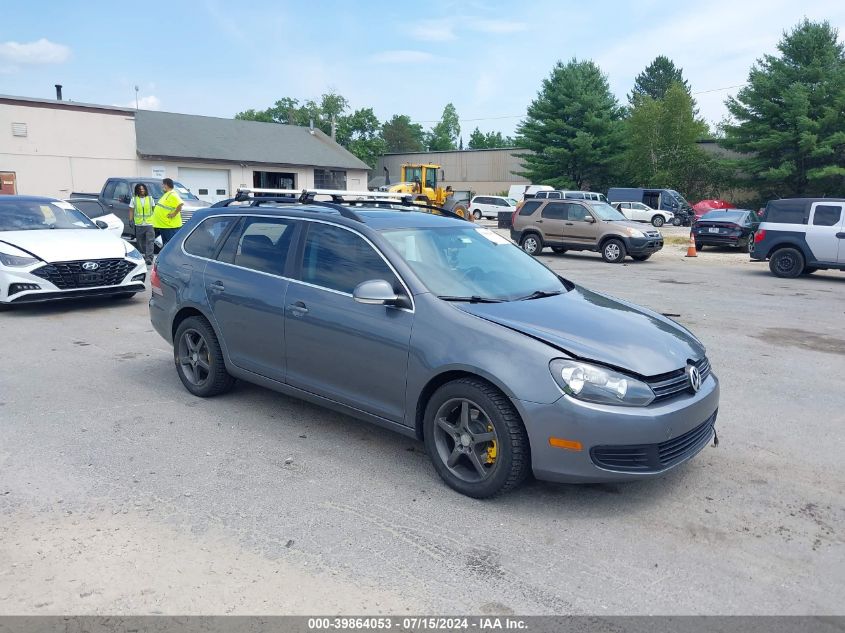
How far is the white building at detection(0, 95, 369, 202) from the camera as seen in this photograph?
3341 centimetres

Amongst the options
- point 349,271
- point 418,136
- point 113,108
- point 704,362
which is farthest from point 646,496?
A: point 418,136

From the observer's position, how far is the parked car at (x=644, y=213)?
3844 cm

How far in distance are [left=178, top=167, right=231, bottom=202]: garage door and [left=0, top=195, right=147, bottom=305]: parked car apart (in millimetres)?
30002

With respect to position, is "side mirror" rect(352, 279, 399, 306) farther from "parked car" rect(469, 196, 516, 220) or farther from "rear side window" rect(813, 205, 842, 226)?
"parked car" rect(469, 196, 516, 220)

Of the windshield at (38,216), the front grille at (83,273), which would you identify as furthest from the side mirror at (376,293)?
the windshield at (38,216)

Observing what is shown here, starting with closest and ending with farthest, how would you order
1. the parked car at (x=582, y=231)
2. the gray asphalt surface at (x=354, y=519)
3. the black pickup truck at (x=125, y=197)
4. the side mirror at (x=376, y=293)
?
1. the gray asphalt surface at (x=354, y=519)
2. the side mirror at (x=376, y=293)
3. the black pickup truck at (x=125, y=197)
4. the parked car at (x=582, y=231)

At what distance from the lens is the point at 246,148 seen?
43656 millimetres

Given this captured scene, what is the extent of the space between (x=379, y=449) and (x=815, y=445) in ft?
10.2

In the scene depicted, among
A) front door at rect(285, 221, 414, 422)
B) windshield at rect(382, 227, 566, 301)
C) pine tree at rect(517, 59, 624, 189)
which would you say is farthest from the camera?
pine tree at rect(517, 59, 624, 189)

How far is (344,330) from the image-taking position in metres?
4.64

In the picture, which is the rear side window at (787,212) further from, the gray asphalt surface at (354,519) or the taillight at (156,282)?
the taillight at (156,282)

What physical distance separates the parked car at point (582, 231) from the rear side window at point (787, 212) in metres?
3.76

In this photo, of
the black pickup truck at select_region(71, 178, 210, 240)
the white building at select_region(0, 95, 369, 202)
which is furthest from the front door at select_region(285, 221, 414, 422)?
the white building at select_region(0, 95, 369, 202)

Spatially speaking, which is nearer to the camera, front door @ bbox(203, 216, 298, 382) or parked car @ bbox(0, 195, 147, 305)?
front door @ bbox(203, 216, 298, 382)
